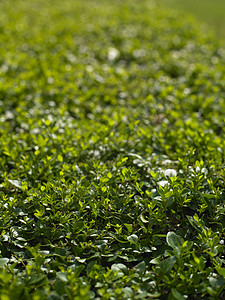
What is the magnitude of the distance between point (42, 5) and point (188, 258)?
857cm

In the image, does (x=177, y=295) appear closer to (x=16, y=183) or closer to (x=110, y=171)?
(x=110, y=171)

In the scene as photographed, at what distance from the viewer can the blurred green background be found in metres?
9.06

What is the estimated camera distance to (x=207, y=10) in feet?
33.4

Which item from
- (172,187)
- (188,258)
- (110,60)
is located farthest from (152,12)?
(188,258)

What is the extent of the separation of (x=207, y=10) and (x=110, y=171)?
886cm

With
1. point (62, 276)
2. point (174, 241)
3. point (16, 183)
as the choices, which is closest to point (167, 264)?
point (174, 241)

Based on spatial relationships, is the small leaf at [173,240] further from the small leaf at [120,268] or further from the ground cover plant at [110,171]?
the small leaf at [120,268]

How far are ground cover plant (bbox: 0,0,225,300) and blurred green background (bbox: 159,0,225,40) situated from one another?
10.0 ft

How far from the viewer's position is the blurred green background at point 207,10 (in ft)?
29.7

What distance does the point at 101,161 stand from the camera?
3314mm

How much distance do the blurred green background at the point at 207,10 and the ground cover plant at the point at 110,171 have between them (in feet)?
10.0

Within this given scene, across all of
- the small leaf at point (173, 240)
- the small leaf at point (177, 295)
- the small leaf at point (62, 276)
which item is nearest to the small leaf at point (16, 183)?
the small leaf at point (62, 276)

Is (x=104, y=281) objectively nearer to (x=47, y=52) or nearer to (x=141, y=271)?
(x=141, y=271)

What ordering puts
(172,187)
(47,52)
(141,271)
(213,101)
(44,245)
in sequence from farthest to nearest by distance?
(47,52) < (213,101) < (172,187) < (44,245) < (141,271)
